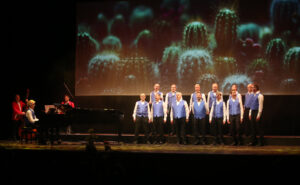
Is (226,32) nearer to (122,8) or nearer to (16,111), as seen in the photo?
(122,8)

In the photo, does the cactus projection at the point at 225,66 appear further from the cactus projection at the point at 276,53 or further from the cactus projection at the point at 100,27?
the cactus projection at the point at 100,27

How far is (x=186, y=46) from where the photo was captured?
29.8 ft

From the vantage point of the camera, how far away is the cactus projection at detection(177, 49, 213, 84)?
886 cm

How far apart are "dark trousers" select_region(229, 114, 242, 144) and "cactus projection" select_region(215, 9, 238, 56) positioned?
208 centimetres

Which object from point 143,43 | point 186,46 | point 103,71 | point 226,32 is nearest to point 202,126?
point 186,46

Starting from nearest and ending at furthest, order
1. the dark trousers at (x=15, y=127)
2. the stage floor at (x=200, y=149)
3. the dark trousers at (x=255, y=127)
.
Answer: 1. the stage floor at (x=200, y=149)
2. the dark trousers at (x=255, y=127)
3. the dark trousers at (x=15, y=127)

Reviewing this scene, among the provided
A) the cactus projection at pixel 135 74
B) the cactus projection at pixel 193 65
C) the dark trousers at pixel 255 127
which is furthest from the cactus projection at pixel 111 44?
the dark trousers at pixel 255 127

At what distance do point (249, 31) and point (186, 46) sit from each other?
179 cm

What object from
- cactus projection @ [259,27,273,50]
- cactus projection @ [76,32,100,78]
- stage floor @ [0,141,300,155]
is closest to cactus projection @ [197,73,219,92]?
cactus projection @ [259,27,273,50]

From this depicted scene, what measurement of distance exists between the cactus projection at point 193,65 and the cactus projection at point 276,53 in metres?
1.58

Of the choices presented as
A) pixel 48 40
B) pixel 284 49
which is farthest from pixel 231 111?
pixel 48 40

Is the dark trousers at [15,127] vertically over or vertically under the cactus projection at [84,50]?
under

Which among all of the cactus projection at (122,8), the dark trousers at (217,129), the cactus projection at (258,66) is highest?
the cactus projection at (122,8)

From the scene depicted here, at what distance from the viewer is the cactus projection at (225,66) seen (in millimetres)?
8688
